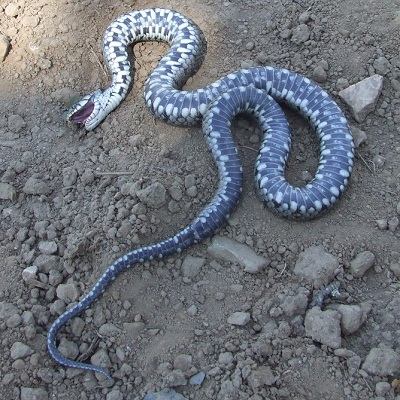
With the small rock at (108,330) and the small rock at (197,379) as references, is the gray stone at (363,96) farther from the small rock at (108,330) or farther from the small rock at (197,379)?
the small rock at (108,330)

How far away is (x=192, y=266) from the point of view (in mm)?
4543

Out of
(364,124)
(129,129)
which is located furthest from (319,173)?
(129,129)

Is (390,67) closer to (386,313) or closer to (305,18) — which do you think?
(305,18)

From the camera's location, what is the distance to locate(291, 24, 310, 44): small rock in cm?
570

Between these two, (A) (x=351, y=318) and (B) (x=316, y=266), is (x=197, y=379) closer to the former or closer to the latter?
(A) (x=351, y=318)

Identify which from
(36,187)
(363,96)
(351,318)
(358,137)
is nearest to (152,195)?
(36,187)

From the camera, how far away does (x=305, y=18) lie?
5.80 metres

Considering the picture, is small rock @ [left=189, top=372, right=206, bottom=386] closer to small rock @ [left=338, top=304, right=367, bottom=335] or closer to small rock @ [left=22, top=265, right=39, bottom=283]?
small rock @ [left=338, top=304, right=367, bottom=335]

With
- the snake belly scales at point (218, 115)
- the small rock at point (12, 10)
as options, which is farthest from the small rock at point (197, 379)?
the small rock at point (12, 10)

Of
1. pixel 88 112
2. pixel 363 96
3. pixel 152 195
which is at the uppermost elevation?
pixel 88 112

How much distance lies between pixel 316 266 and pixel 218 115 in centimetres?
164

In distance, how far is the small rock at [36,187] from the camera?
195 inches

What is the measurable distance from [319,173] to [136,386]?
2379 millimetres

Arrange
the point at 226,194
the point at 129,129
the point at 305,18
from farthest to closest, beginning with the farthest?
1. the point at 305,18
2. the point at 129,129
3. the point at 226,194
